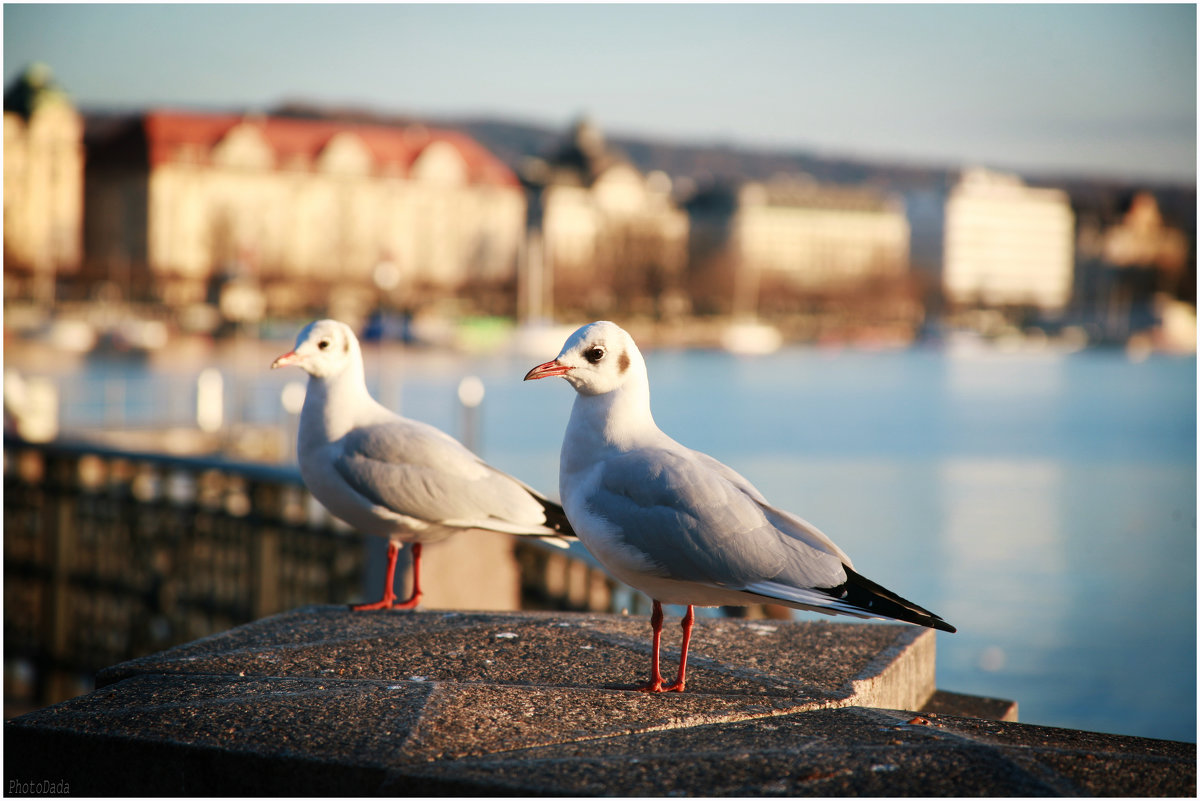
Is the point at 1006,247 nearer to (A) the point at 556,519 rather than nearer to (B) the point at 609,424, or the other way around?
(A) the point at 556,519

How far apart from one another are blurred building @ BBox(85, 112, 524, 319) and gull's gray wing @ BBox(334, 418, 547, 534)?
5750cm

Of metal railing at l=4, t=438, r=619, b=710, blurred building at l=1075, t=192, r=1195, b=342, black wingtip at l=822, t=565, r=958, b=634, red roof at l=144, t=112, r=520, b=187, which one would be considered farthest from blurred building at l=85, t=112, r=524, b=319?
black wingtip at l=822, t=565, r=958, b=634

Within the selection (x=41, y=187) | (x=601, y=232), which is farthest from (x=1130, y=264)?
(x=41, y=187)

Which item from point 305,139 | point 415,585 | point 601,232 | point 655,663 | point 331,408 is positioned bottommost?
point 415,585

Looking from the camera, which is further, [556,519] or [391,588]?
[391,588]

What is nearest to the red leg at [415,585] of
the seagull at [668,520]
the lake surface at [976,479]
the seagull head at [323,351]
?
the seagull head at [323,351]

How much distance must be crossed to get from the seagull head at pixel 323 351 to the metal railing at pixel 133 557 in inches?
90.4

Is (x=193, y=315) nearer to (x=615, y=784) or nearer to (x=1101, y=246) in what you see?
(x=615, y=784)

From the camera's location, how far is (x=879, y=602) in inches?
98.9

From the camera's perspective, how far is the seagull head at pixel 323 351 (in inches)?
135

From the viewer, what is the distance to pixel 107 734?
2348mm

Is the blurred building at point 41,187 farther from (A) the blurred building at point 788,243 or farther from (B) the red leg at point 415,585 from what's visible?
(B) the red leg at point 415,585

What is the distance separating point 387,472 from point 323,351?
390 millimetres

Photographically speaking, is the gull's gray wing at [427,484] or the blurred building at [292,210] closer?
the gull's gray wing at [427,484]
